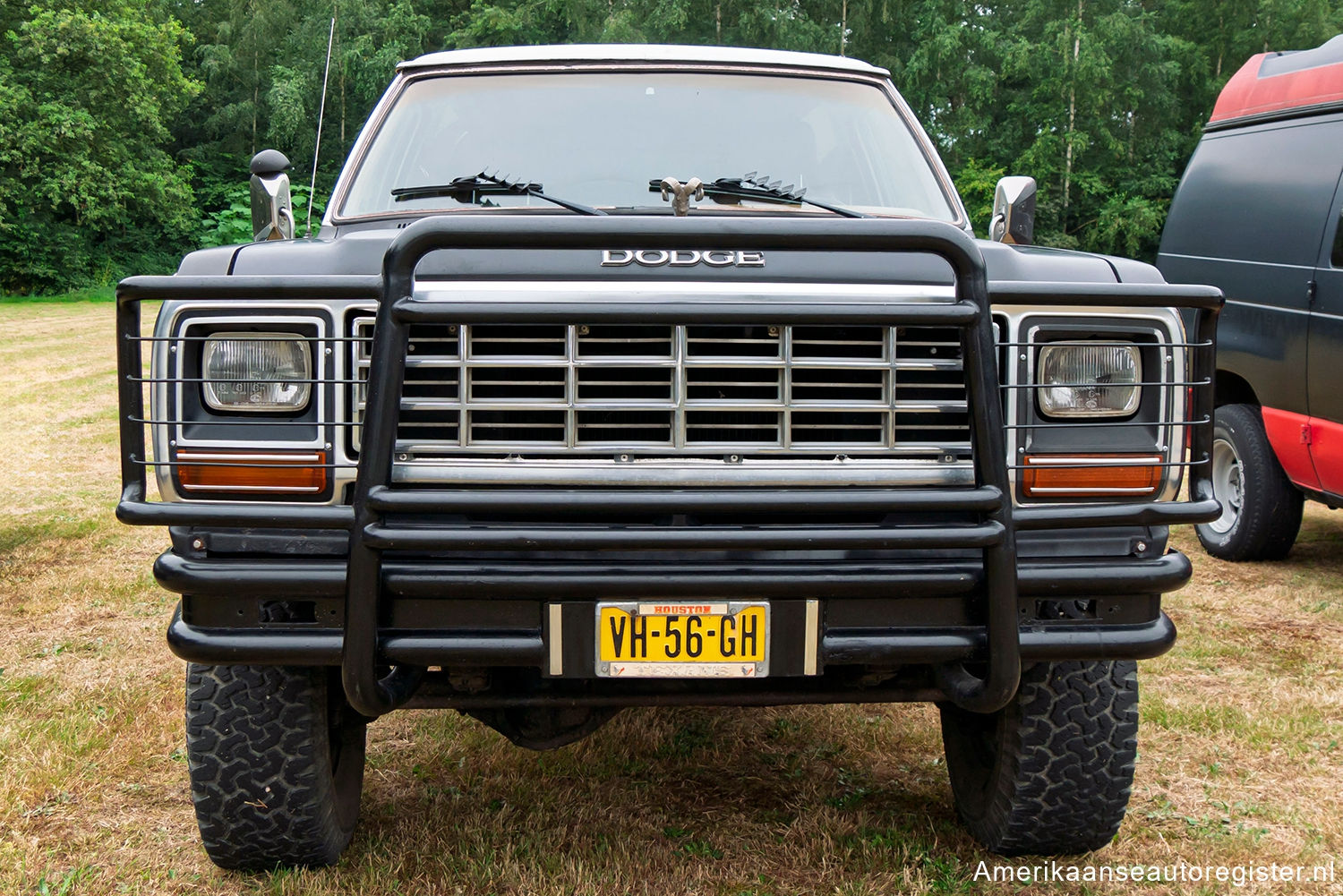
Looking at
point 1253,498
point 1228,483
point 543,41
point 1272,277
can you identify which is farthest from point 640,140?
point 543,41

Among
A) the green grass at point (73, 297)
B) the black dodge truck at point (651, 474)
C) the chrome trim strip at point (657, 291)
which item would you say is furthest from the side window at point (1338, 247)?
A: the green grass at point (73, 297)

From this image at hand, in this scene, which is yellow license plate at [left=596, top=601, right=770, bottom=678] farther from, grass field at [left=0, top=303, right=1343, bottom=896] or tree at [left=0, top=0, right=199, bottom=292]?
tree at [left=0, top=0, right=199, bottom=292]

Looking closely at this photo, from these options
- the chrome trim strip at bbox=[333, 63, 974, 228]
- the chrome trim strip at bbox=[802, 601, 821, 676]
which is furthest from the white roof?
the chrome trim strip at bbox=[802, 601, 821, 676]

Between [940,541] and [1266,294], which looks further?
[1266,294]

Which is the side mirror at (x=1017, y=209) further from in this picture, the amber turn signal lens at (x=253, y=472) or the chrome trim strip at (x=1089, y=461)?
the amber turn signal lens at (x=253, y=472)

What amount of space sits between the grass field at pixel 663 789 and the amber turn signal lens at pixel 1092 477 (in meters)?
1.07

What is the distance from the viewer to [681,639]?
89.4 inches

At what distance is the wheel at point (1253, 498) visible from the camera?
599 cm

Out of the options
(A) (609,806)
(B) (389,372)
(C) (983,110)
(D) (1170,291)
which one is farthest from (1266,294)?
(C) (983,110)

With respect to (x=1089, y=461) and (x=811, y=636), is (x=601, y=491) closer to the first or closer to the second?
(x=811, y=636)

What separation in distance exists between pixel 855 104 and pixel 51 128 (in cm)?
3431

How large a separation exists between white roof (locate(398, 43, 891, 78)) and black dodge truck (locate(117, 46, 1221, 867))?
4.60 ft

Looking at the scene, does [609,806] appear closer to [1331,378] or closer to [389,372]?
[389,372]

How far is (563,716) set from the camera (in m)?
2.90
